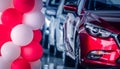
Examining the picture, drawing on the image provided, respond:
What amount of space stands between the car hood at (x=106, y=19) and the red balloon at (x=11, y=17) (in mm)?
1723

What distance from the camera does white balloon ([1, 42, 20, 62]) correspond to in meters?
5.48

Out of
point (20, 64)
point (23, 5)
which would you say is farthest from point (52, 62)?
point (23, 5)

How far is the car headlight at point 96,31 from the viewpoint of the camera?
6929 mm

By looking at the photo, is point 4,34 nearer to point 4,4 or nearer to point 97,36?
point 4,4

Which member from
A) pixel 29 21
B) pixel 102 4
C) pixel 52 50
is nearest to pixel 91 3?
pixel 102 4

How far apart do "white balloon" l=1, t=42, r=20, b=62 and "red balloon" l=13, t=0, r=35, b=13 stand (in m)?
0.38

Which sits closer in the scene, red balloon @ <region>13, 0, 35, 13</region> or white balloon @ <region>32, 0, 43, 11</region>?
red balloon @ <region>13, 0, 35, 13</region>

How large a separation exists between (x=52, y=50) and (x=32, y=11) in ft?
18.2

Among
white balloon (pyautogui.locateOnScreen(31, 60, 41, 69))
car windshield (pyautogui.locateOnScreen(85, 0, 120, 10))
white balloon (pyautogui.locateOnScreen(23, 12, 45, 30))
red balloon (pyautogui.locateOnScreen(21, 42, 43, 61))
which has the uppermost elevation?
white balloon (pyautogui.locateOnScreen(23, 12, 45, 30))

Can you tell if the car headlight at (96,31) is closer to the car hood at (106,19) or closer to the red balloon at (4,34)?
the car hood at (106,19)

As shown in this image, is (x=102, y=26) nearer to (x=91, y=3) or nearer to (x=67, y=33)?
(x=91, y=3)

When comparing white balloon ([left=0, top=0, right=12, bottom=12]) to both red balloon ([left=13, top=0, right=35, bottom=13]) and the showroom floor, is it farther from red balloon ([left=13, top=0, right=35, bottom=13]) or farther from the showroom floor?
the showroom floor

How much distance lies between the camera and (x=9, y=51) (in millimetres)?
5492

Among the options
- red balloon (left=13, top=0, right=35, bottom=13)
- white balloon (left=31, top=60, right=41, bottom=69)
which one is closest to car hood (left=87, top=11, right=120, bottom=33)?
→ white balloon (left=31, top=60, right=41, bottom=69)
